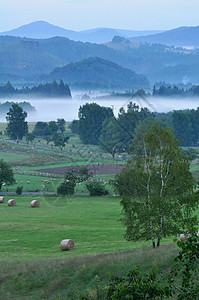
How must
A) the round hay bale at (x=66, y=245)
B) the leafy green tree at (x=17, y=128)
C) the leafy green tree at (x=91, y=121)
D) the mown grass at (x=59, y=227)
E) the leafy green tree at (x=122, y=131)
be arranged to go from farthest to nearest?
the leafy green tree at (x=17, y=128)
the leafy green tree at (x=91, y=121)
the leafy green tree at (x=122, y=131)
the mown grass at (x=59, y=227)
the round hay bale at (x=66, y=245)

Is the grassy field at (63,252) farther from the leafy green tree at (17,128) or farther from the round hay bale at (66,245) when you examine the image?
the leafy green tree at (17,128)

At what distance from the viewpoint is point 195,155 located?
13438cm

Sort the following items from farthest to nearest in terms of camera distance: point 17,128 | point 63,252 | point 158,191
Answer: point 17,128 → point 63,252 → point 158,191

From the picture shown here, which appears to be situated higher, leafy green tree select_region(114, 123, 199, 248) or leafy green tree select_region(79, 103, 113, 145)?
leafy green tree select_region(79, 103, 113, 145)

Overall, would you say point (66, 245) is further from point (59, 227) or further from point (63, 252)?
point (59, 227)

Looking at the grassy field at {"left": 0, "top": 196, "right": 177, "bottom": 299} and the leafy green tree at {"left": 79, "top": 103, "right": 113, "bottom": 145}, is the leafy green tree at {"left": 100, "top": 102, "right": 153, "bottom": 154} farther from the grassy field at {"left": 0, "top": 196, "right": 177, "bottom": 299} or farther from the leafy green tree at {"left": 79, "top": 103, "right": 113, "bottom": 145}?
the leafy green tree at {"left": 79, "top": 103, "right": 113, "bottom": 145}

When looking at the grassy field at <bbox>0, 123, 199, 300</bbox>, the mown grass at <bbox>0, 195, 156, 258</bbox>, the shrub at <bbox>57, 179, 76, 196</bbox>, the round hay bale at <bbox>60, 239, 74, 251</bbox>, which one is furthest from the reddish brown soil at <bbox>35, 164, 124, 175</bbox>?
the round hay bale at <bbox>60, 239, 74, 251</bbox>

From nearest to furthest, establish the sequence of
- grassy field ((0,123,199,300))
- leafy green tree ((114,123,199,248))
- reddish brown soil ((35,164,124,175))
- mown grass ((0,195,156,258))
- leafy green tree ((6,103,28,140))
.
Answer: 1. grassy field ((0,123,199,300))
2. leafy green tree ((114,123,199,248))
3. mown grass ((0,195,156,258))
4. reddish brown soil ((35,164,124,175))
5. leafy green tree ((6,103,28,140))

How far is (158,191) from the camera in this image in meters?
33.7

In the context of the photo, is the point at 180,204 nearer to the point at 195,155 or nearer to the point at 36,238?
the point at 36,238

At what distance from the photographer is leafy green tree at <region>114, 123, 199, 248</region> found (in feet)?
106

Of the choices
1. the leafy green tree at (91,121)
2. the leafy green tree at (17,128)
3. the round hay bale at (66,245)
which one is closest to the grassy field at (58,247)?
the round hay bale at (66,245)

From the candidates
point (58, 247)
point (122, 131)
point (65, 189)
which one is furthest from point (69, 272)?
point (65, 189)

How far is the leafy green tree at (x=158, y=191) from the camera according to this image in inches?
1270
